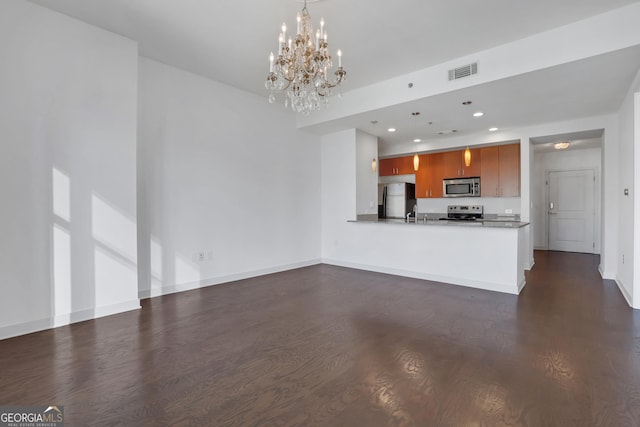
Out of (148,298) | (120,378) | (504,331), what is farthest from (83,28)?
(504,331)

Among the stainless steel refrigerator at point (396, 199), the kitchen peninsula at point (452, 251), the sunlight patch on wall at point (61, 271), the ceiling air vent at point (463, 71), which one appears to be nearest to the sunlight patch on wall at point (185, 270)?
the sunlight patch on wall at point (61, 271)

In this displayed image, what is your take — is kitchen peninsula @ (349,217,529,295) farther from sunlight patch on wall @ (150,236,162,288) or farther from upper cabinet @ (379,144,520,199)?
sunlight patch on wall @ (150,236,162,288)

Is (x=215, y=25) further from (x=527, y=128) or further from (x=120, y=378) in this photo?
(x=527, y=128)

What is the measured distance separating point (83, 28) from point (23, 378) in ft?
10.7

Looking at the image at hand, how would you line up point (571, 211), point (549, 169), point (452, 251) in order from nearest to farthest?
point (452, 251), point (571, 211), point (549, 169)

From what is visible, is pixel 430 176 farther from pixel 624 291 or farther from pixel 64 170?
pixel 64 170

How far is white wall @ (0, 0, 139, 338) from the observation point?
2740mm

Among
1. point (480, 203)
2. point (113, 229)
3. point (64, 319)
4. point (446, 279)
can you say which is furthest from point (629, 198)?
point (64, 319)

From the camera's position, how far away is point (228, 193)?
473 centimetres

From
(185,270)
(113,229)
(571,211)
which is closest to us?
(113,229)

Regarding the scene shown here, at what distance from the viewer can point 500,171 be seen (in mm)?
6188

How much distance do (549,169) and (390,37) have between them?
23.2ft

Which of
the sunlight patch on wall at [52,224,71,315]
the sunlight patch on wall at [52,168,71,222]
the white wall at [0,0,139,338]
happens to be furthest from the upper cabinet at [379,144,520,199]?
the sunlight patch on wall at [52,224,71,315]

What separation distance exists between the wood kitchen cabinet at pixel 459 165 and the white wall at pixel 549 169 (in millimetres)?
2368
